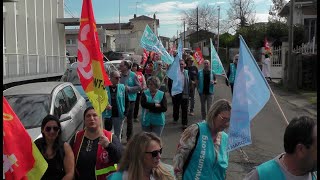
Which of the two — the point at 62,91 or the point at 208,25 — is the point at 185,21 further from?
the point at 62,91

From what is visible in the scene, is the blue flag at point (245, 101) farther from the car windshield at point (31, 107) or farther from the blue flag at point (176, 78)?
the blue flag at point (176, 78)

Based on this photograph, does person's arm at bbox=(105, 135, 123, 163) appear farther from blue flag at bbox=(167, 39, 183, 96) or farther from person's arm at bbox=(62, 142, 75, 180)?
blue flag at bbox=(167, 39, 183, 96)

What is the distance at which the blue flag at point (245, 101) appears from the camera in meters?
3.70

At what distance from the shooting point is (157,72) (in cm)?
1372

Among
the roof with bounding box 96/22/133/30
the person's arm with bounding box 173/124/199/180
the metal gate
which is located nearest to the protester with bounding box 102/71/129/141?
the person's arm with bounding box 173/124/199/180

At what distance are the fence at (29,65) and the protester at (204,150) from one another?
13997mm

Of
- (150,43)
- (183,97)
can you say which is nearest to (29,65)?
(150,43)

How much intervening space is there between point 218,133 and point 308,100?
537 inches

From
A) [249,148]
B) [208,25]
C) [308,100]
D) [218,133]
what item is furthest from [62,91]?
[208,25]

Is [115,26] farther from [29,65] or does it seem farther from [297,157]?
[297,157]

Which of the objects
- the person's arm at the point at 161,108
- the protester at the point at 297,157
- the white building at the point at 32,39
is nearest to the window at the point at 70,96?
the person's arm at the point at 161,108

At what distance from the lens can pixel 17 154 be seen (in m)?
3.49

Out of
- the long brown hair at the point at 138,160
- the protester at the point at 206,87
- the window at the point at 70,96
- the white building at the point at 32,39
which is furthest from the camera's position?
the white building at the point at 32,39

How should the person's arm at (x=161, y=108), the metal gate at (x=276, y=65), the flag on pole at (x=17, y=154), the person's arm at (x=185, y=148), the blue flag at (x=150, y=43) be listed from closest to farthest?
the flag on pole at (x=17, y=154) < the person's arm at (x=185, y=148) < the person's arm at (x=161, y=108) < the blue flag at (x=150, y=43) < the metal gate at (x=276, y=65)
